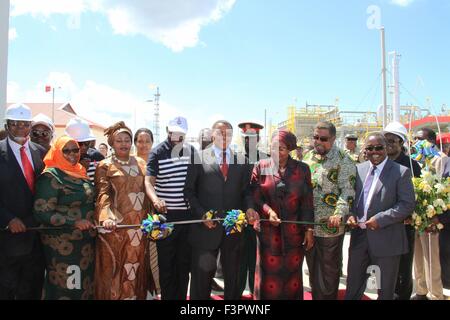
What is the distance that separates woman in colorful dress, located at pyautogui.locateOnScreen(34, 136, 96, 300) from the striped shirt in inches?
33.4

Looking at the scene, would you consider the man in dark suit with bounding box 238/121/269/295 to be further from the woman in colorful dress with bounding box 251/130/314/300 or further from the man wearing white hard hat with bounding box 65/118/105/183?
the man wearing white hard hat with bounding box 65/118/105/183

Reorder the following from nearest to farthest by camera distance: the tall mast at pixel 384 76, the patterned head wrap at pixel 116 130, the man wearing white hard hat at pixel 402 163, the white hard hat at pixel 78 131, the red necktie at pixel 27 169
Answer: the red necktie at pixel 27 169 → the patterned head wrap at pixel 116 130 → the white hard hat at pixel 78 131 → the man wearing white hard hat at pixel 402 163 → the tall mast at pixel 384 76

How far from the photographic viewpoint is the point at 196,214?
13.0ft

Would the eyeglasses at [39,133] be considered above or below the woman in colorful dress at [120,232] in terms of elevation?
above

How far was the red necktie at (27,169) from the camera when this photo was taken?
3869 millimetres

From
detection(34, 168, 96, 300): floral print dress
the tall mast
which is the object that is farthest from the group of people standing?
the tall mast

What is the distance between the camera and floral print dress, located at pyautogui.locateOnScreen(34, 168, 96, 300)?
3.61 m

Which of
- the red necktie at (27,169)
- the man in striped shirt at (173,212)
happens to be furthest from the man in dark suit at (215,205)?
the red necktie at (27,169)

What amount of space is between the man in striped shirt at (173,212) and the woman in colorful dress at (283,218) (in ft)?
2.94

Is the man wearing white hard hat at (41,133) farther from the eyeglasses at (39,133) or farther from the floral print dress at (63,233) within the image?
the floral print dress at (63,233)

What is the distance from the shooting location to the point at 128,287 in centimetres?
396

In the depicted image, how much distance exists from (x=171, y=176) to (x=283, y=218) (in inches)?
53.1
